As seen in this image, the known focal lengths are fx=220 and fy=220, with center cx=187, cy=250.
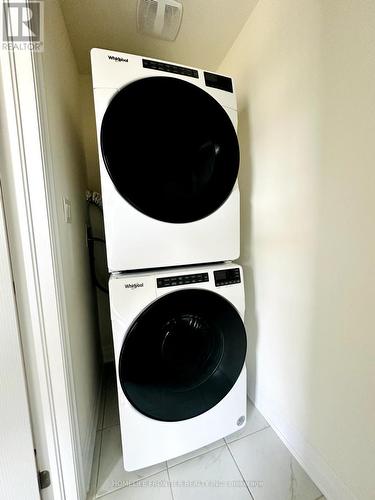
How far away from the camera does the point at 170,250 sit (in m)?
0.94

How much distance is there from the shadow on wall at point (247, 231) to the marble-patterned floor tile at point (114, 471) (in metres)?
0.72

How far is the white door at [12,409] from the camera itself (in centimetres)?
69

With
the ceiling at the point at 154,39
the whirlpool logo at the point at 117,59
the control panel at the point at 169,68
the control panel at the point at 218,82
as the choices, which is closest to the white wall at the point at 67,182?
the ceiling at the point at 154,39

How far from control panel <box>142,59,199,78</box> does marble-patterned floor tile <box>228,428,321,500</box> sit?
1758mm

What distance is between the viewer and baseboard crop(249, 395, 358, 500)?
0.85 m

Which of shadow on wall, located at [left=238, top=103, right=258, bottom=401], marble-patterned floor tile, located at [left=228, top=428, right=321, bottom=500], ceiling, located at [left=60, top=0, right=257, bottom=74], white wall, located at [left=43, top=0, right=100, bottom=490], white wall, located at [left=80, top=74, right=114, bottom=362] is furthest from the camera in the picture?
white wall, located at [left=80, top=74, right=114, bottom=362]

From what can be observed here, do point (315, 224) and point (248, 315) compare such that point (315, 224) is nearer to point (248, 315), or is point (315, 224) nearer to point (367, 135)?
point (367, 135)

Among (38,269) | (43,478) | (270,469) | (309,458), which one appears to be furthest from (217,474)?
(38,269)

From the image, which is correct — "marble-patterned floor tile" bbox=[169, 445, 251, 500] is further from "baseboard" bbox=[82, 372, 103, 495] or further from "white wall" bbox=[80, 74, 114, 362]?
"white wall" bbox=[80, 74, 114, 362]

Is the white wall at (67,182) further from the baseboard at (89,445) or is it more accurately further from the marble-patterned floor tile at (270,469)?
the marble-patterned floor tile at (270,469)

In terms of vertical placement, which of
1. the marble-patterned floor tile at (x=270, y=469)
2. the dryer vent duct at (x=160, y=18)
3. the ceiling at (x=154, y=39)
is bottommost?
the marble-patterned floor tile at (x=270, y=469)

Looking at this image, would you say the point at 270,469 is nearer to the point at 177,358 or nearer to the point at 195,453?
the point at 195,453

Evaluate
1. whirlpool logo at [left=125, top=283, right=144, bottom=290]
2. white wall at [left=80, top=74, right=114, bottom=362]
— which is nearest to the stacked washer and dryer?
whirlpool logo at [left=125, top=283, right=144, bottom=290]

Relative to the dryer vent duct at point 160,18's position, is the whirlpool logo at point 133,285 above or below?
below
